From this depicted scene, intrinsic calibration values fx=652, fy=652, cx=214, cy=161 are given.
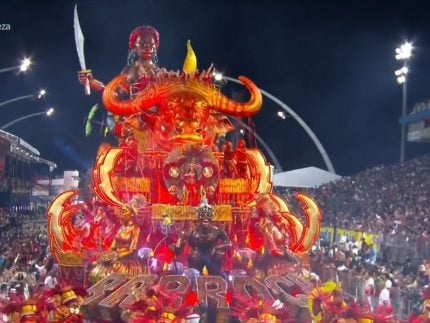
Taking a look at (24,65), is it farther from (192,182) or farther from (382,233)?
(382,233)

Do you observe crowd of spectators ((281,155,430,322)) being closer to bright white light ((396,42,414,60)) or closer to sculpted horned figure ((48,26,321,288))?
sculpted horned figure ((48,26,321,288))

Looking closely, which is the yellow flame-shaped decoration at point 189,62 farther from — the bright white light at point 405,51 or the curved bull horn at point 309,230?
the bright white light at point 405,51

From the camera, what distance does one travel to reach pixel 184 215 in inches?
546

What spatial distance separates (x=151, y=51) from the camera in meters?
17.4

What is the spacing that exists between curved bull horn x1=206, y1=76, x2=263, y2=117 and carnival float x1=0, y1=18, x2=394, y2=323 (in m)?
0.02

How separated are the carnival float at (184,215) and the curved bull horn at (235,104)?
24 millimetres

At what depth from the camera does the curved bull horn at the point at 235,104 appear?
48.8 feet

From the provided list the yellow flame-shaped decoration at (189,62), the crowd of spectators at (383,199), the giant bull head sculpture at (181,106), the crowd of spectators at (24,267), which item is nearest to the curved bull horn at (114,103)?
the giant bull head sculpture at (181,106)

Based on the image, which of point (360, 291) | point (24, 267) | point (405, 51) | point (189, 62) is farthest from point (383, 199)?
point (24, 267)

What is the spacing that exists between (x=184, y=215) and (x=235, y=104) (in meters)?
2.89

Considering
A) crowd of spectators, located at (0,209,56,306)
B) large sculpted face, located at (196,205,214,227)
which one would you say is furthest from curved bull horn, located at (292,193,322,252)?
crowd of spectators, located at (0,209,56,306)

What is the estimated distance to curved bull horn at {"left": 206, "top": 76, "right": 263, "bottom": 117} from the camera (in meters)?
14.9

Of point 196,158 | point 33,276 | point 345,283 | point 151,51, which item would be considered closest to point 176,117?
point 196,158

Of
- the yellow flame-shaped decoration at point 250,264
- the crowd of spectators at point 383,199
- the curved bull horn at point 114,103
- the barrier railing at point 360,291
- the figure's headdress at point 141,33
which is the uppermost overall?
the figure's headdress at point 141,33
